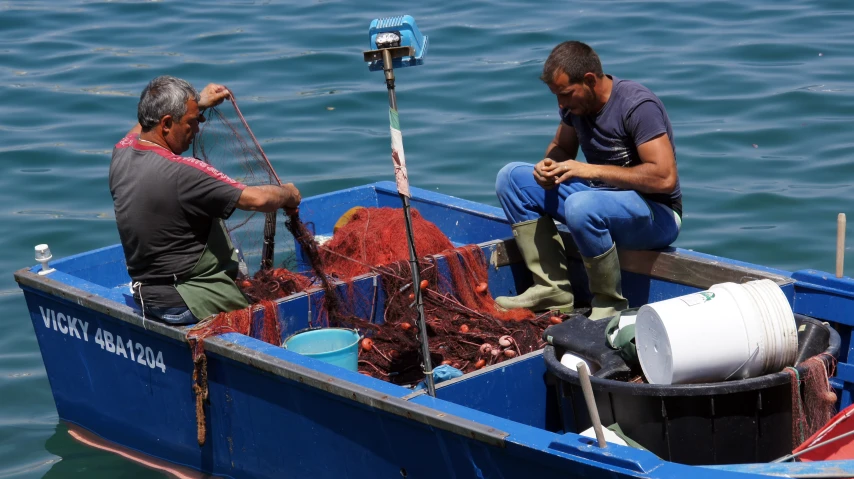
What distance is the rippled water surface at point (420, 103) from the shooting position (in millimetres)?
8688

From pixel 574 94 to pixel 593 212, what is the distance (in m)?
0.58

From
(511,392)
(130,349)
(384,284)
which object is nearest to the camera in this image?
(511,392)

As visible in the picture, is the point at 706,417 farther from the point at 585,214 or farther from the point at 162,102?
the point at 162,102

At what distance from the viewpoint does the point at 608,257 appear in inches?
211

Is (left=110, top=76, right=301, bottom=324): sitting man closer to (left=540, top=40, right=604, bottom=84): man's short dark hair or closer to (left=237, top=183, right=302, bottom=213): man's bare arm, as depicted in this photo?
(left=237, top=183, right=302, bottom=213): man's bare arm

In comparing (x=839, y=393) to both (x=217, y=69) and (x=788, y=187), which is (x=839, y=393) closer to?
(x=788, y=187)

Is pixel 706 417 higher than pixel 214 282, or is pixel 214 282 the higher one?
pixel 214 282

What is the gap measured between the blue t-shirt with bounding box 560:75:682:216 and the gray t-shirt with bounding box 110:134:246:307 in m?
1.73

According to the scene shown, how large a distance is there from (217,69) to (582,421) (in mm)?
8637

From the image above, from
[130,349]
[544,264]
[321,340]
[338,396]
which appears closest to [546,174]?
[544,264]

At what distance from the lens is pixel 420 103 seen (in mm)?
11461

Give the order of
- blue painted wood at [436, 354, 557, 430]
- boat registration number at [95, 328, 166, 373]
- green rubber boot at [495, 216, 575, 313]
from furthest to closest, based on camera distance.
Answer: green rubber boot at [495, 216, 575, 313] < boat registration number at [95, 328, 166, 373] < blue painted wood at [436, 354, 557, 430]

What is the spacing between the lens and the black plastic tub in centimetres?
416

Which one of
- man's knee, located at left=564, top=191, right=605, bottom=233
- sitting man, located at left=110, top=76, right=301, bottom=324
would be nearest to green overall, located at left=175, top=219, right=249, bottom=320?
sitting man, located at left=110, top=76, right=301, bottom=324
